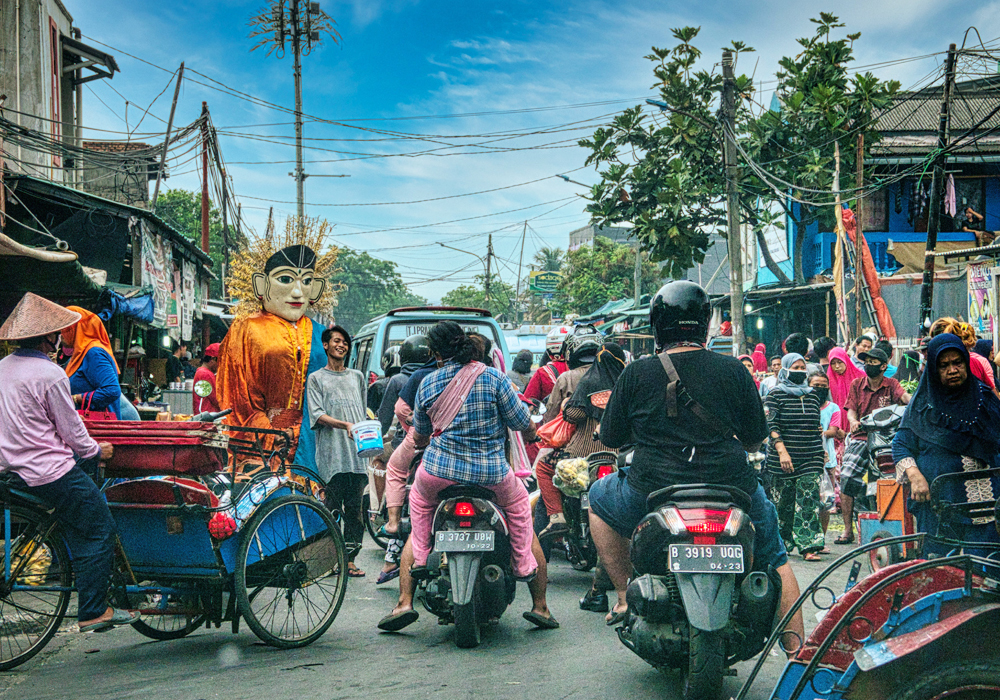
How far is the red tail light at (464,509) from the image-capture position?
4832 millimetres

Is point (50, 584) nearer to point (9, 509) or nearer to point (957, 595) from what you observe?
point (9, 509)

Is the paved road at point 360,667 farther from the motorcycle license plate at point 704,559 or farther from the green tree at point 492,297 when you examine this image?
the green tree at point 492,297

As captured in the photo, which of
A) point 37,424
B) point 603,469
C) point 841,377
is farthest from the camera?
point 841,377

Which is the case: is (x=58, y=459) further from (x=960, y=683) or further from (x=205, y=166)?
(x=205, y=166)

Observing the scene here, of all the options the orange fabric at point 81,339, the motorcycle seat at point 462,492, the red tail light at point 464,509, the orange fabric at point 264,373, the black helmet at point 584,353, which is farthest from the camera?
the black helmet at point 584,353

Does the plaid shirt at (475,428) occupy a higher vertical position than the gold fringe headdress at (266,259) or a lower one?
lower

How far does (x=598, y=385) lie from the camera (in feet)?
20.7

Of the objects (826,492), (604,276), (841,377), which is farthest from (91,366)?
(604,276)

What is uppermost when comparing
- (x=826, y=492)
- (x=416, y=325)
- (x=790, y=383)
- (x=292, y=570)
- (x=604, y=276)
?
(x=604, y=276)

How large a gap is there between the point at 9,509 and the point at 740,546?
11.1ft

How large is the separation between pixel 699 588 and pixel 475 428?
72.0 inches

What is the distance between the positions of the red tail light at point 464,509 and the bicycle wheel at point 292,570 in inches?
29.0

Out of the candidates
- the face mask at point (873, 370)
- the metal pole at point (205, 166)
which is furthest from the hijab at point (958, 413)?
the metal pole at point (205, 166)

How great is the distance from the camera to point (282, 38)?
28656mm
